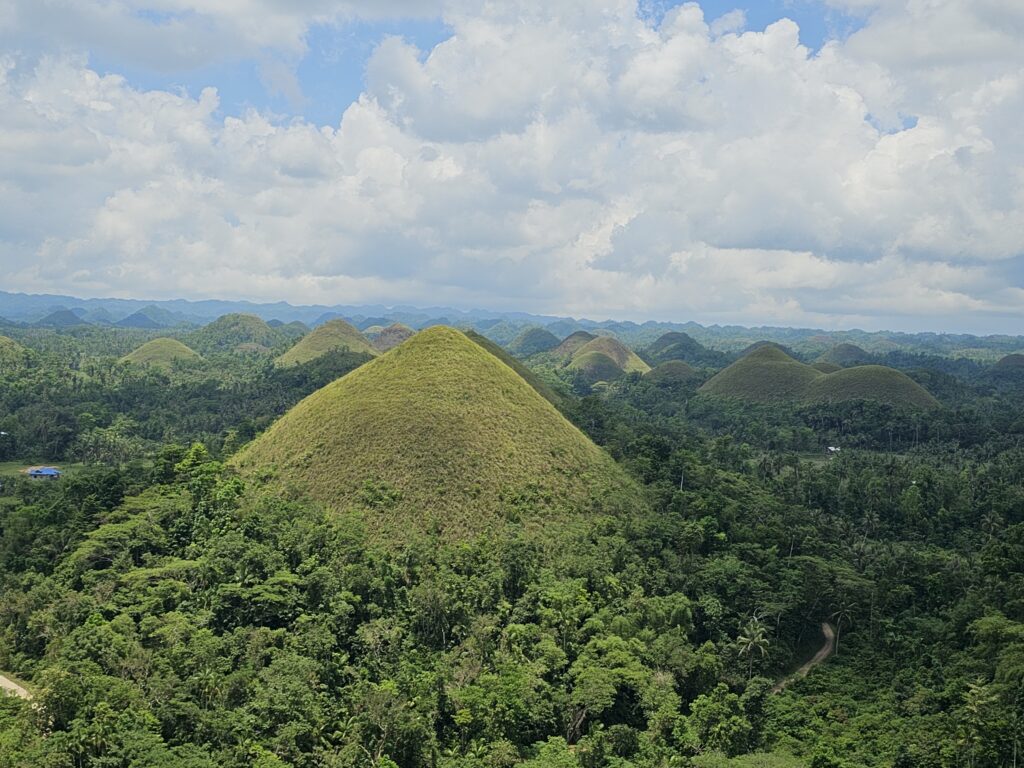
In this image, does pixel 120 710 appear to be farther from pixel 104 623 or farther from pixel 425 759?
pixel 425 759

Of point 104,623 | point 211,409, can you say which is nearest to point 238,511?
point 104,623

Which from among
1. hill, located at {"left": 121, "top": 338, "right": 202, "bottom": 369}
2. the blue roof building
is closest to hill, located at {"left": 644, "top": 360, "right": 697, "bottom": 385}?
hill, located at {"left": 121, "top": 338, "right": 202, "bottom": 369}

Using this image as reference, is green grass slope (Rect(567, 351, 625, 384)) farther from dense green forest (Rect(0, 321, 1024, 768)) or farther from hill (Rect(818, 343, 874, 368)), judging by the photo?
dense green forest (Rect(0, 321, 1024, 768))

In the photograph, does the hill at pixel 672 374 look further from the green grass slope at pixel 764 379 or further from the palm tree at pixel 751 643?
the palm tree at pixel 751 643

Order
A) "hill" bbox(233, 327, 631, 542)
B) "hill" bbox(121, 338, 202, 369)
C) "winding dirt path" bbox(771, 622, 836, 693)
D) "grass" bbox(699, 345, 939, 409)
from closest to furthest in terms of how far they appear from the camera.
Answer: "winding dirt path" bbox(771, 622, 836, 693), "hill" bbox(233, 327, 631, 542), "grass" bbox(699, 345, 939, 409), "hill" bbox(121, 338, 202, 369)

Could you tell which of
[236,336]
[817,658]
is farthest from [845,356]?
[817,658]

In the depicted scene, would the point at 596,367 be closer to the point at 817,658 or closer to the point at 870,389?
the point at 870,389
